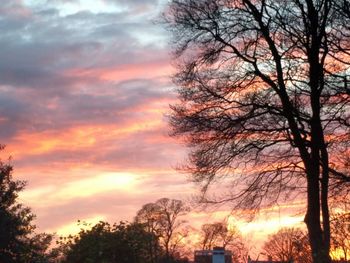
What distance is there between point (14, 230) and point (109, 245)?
20.5 meters

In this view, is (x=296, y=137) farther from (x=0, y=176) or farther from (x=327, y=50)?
(x=0, y=176)

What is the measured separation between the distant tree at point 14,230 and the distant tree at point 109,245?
15.7m

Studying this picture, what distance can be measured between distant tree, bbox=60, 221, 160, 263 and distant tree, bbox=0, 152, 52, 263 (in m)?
15.7

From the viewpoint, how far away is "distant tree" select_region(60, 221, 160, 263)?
20.4 metres

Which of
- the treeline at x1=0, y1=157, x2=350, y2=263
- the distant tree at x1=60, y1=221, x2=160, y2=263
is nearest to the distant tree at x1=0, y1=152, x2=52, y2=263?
the treeline at x1=0, y1=157, x2=350, y2=263

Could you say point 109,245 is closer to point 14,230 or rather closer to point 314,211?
point 314,211

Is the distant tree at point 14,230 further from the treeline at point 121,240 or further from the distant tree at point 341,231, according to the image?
the distant tree at point 341,231

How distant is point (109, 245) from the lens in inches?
805

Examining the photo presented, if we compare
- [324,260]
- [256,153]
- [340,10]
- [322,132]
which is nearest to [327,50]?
[340,10]

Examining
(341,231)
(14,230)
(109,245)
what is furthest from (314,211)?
(14,230)

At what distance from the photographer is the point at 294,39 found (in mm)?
17078

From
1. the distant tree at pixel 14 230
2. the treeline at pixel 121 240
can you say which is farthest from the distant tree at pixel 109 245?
the distant tree at pixel 14 230

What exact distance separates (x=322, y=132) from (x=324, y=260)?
443 cm

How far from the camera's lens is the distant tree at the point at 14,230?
38.3 meters
